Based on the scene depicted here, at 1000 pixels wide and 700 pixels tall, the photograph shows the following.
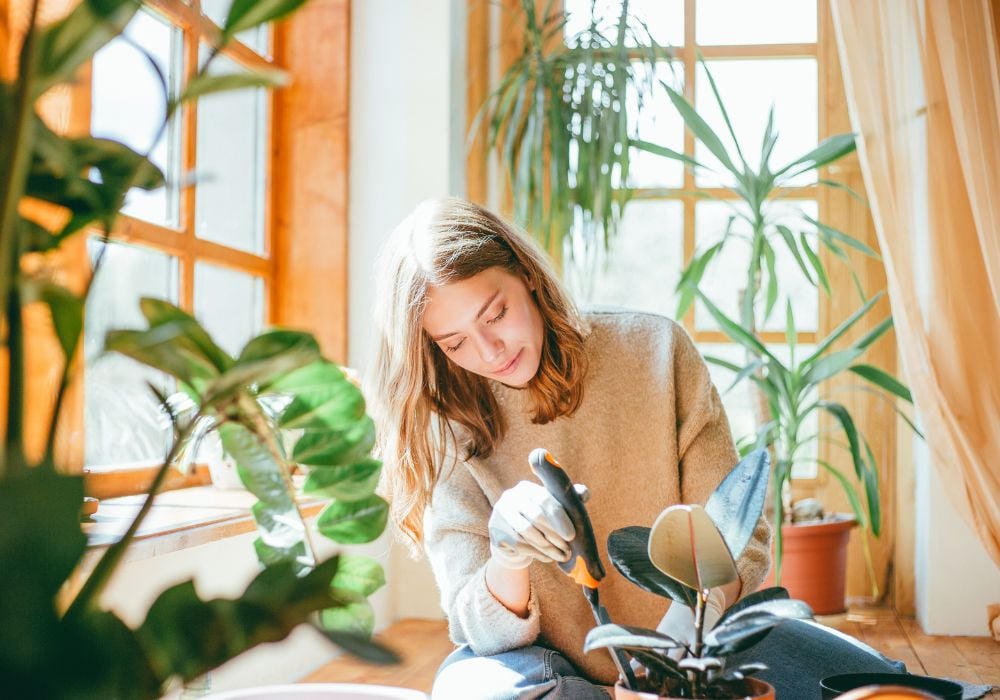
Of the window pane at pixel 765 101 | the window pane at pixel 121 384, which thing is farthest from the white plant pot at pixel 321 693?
the window pane at pixel 765 101

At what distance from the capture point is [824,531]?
2.67 metres

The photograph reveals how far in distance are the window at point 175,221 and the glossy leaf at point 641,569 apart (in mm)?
1116

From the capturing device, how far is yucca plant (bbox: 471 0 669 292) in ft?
8.96

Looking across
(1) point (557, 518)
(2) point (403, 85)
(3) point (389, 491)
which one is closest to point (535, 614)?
(3) point (389, 491)

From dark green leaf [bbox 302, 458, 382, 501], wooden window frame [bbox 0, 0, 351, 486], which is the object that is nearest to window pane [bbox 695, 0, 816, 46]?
wooden window frame [bbox 0, 0, 351, 486]

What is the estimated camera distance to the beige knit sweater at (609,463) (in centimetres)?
157

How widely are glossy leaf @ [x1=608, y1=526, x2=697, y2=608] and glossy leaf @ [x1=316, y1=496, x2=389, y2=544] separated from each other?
276mm

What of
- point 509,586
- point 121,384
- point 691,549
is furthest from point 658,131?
point 691,549

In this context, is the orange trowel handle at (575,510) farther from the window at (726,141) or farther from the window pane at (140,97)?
the window at (726,141)

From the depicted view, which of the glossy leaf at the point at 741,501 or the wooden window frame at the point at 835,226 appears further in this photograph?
the wooden window frame at the point at 835,226

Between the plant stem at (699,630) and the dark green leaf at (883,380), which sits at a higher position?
the dark green leaf at (883,380)

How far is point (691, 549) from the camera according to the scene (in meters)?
0.70

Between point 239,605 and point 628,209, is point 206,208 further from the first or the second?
point 239,605

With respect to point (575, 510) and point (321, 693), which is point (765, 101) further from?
point (321, 693)
